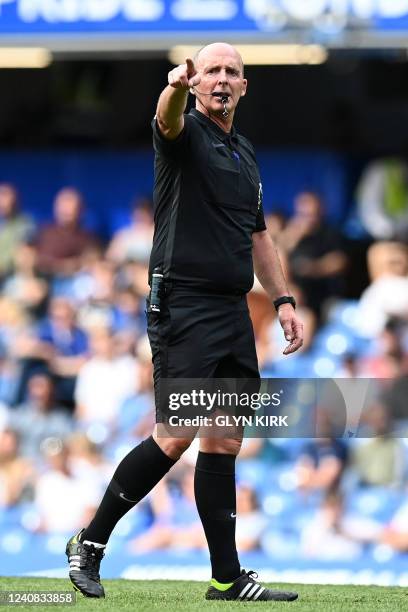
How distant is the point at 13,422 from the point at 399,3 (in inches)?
170

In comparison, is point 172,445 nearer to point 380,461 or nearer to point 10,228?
point 380,461

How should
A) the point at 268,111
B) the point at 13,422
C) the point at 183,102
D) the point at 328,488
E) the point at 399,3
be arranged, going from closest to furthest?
the point at 183,102
the point at 399,3
the point at 328,488
the point at 13,422
the point at 268,111

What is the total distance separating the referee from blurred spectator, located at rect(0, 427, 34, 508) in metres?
5.57

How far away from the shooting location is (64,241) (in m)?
11.7

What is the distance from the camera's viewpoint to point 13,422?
1108 cm

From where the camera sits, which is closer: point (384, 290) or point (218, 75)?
point (218, 75)

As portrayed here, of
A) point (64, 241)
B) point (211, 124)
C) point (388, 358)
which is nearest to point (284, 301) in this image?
point (211, 124)

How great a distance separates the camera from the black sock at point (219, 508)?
17.3 feet

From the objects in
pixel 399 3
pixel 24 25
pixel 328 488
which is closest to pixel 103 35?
pixel 24 25

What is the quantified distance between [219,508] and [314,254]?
6011 millimetres

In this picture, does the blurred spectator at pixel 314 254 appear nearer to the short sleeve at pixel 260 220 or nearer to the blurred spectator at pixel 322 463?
the blurred spectator at pixel 322 463

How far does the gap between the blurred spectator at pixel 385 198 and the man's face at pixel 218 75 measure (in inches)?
238

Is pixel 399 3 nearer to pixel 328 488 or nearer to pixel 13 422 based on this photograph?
pixel 328 488

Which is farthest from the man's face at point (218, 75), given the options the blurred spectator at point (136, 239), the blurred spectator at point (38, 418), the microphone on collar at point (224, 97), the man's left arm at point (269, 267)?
the blurred spectator at point (136, 239)
